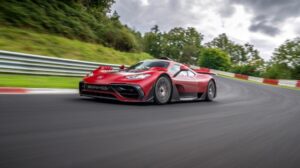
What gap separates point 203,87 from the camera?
8664 millimetres

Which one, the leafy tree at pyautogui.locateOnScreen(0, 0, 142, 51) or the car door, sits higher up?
the leafy tree at pyautogui.locateOnScreen(0, 0, 142, 51)

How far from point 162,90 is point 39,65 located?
5.19m

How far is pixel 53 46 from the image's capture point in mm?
14422

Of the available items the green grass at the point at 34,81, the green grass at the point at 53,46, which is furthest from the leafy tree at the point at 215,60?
the green grass at the point at 34,81

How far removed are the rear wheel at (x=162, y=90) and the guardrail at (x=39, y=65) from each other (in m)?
4.94

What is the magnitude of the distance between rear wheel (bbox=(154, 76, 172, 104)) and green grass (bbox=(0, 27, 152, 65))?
24.3 feet

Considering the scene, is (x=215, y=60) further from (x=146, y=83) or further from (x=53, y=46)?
(x=146, y=83)

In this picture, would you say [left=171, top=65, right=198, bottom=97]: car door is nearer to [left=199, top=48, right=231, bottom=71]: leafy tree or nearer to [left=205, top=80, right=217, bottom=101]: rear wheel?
[left=205, top=80, right=217, bottom=101]: rear wheel

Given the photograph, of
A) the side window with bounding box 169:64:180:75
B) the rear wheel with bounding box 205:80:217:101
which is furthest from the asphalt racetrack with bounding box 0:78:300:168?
the rear wheel with bounding box 205:80:217:101

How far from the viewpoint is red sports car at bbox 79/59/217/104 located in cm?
605

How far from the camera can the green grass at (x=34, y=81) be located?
7534mm

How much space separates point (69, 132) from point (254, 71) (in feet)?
250

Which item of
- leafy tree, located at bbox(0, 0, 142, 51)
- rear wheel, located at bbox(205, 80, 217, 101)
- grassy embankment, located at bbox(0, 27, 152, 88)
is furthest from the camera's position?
leafy tree, located at bbox(0, 0, 142, 51)

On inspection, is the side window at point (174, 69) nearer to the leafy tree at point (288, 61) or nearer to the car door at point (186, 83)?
the car door at point (186, 83)
